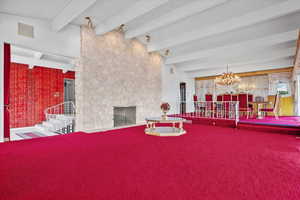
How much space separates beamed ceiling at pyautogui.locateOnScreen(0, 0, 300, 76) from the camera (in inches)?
150

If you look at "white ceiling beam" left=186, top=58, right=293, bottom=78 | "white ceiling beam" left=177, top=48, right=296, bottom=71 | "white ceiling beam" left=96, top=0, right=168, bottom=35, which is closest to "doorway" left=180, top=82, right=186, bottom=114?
"white ceiling beam" left=186, top=58, right=293, bottom=78

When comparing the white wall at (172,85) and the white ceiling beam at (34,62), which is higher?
the white ceiling beam at (34,62)

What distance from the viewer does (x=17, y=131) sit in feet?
21.5

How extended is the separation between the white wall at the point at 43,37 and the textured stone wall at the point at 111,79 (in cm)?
30

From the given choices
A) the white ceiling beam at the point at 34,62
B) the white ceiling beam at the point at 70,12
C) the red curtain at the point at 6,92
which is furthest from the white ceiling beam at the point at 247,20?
the white ceiling beam at the point at 34,62

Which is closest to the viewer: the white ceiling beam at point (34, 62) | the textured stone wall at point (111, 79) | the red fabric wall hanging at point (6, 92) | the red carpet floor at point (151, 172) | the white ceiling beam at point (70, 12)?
the red carpet floor at point (151, 172)

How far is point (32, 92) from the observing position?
732 centimetres

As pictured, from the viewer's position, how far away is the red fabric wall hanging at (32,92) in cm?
680

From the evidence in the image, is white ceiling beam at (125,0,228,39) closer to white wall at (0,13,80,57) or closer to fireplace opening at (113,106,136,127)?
white wall at (0,13,80,57)

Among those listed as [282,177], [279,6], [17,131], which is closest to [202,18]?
[279,6]

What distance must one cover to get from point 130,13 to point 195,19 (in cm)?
204

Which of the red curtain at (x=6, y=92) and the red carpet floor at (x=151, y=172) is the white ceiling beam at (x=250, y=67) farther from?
the red curtain at (x=6, y=92)

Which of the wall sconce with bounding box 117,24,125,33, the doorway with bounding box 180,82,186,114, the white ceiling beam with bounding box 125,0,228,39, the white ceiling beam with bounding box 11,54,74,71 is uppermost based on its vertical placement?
the wall sconce with bounding box 117,24,125,33

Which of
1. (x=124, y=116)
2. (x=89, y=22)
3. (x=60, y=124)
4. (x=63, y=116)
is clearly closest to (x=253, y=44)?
(x=124, y=116)
